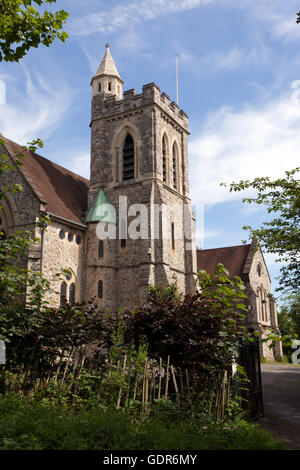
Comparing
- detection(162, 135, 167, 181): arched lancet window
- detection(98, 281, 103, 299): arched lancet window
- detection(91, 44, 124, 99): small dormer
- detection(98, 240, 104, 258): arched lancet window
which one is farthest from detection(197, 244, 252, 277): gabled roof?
detection(91, 44, 124, 99): small dormer

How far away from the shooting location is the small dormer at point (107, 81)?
98.1 feet

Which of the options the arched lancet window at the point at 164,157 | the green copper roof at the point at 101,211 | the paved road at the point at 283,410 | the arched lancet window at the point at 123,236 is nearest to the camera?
the paved road at the point at 283,410

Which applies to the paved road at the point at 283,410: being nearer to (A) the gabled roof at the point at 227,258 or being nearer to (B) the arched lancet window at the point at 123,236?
(B) the arched lancet window at the point at 123,236

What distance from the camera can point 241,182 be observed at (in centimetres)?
1114

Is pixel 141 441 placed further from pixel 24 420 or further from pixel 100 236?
pixel 100 236

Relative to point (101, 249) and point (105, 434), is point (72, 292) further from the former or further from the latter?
point (105, 434)

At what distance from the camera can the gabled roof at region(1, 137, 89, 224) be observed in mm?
23250

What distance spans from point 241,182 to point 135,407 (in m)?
6.52

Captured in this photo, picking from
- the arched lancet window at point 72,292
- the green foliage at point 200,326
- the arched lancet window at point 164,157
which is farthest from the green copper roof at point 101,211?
the green foliage at point 200,326

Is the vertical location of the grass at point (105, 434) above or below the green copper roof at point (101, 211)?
below

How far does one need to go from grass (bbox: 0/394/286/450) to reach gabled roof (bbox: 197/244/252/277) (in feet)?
87.7

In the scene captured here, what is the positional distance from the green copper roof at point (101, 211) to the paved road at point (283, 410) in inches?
542

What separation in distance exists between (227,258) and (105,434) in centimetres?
2992
